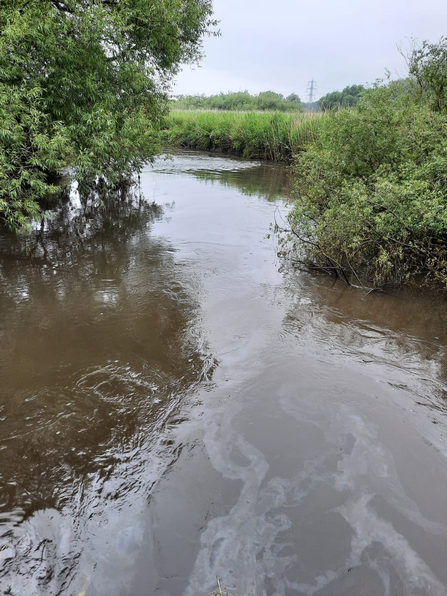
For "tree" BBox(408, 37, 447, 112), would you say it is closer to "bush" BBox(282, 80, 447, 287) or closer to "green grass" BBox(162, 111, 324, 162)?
"bush" BBox(282, 80, 447, 287)

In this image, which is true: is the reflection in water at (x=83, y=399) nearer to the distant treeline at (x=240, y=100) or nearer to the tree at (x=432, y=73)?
the tree at (x=432, y=73)

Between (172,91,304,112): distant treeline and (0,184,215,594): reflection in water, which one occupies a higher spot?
(172,91,304,112): distant treeline

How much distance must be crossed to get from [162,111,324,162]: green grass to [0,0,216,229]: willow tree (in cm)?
824

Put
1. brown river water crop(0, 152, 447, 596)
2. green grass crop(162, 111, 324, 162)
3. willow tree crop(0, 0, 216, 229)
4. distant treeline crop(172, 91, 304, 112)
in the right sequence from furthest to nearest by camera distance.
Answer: distant treeline crop(172, 91, 304, 112) → green grass crop(162, 111, 324, 162) → willow tree crop(0, 0, 216, 229) → brown river water crop(0, 152, 447, 596)

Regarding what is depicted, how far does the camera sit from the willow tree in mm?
6691

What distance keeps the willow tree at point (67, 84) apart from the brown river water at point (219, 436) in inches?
89.1

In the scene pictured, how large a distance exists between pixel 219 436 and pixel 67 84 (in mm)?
7788

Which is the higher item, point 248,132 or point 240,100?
point 240,100

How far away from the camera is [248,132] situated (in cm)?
2388

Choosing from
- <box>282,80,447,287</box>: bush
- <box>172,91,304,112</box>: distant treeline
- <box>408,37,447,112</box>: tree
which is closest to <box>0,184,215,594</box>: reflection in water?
<box>282,80,447,287</box>: bush

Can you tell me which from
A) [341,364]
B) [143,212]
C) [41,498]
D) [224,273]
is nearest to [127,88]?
[143,212]

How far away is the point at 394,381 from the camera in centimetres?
479

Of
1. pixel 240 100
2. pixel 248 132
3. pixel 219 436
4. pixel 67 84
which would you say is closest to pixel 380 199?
pixel 219 436

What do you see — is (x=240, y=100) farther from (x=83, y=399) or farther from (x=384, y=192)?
(x=83, y=399)
